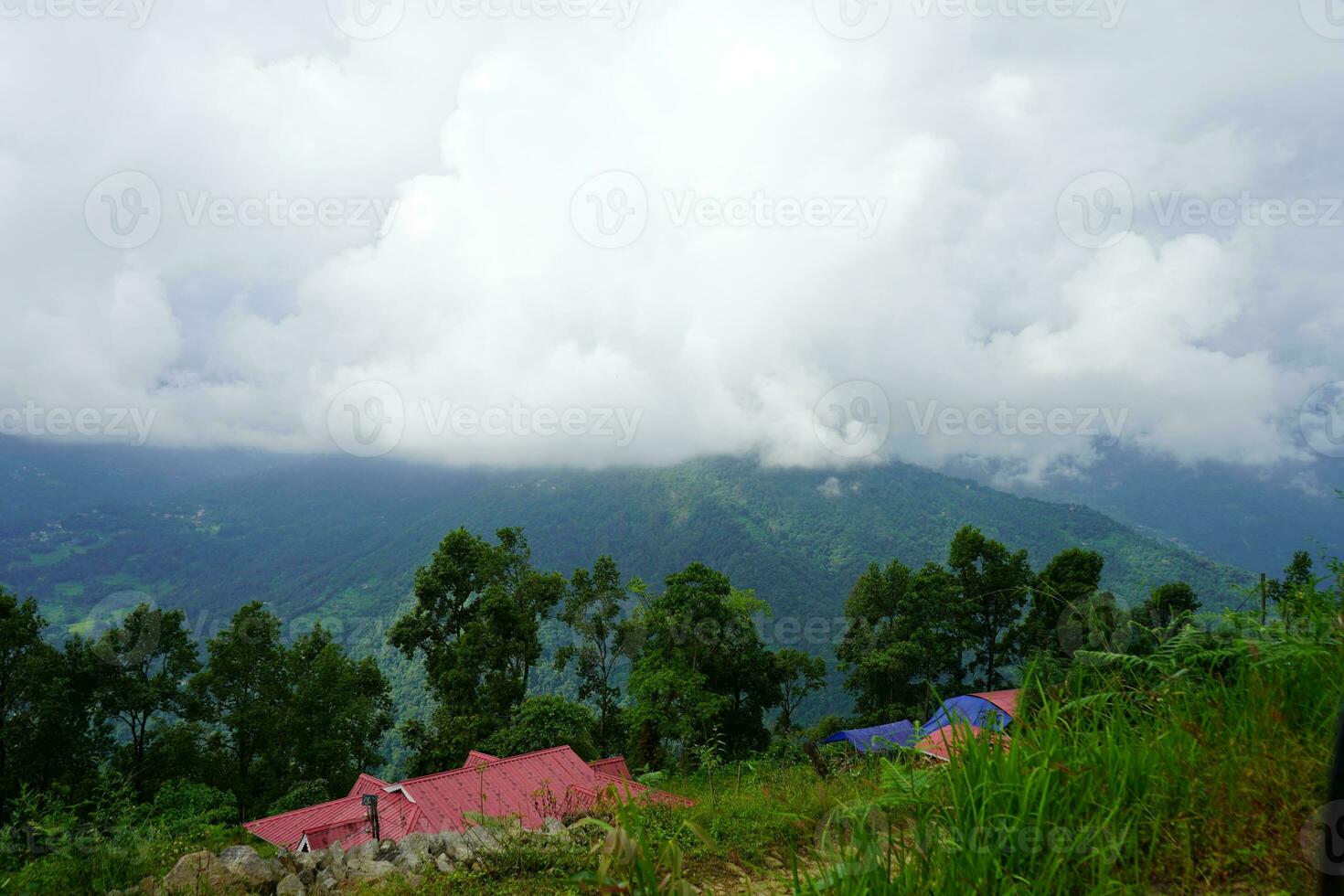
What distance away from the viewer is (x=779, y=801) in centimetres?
405

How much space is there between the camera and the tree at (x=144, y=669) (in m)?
21.3

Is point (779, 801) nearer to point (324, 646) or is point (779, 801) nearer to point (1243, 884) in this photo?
point (1243, 884)

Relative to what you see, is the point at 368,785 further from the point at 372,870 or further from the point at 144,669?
the point at 372,870

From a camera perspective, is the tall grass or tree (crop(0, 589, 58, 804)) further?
tree (crop(0, 589, 58, 804))

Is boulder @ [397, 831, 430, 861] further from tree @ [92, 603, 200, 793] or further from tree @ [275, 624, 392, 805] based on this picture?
tree @ [92, 603, 200, 793]

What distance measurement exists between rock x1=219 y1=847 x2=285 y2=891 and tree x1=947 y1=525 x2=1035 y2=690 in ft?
87.6

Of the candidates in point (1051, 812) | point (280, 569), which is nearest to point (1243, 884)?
point (1051, 812)

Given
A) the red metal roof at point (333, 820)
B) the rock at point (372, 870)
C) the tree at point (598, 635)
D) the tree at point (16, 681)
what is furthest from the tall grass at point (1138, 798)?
the tree at point (16, 681)

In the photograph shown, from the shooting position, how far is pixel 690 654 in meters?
23.1

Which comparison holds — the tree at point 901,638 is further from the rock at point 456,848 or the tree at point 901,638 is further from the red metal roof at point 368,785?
the rock at point 456,848

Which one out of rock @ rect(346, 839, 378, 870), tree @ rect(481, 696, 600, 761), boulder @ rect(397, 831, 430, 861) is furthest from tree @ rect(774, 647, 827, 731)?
rock @ rect(346, 839, 378, 870)

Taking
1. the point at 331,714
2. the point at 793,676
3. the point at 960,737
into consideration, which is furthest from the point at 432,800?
the point at 793,676

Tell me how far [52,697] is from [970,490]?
539ft

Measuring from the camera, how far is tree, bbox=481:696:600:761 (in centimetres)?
1969
